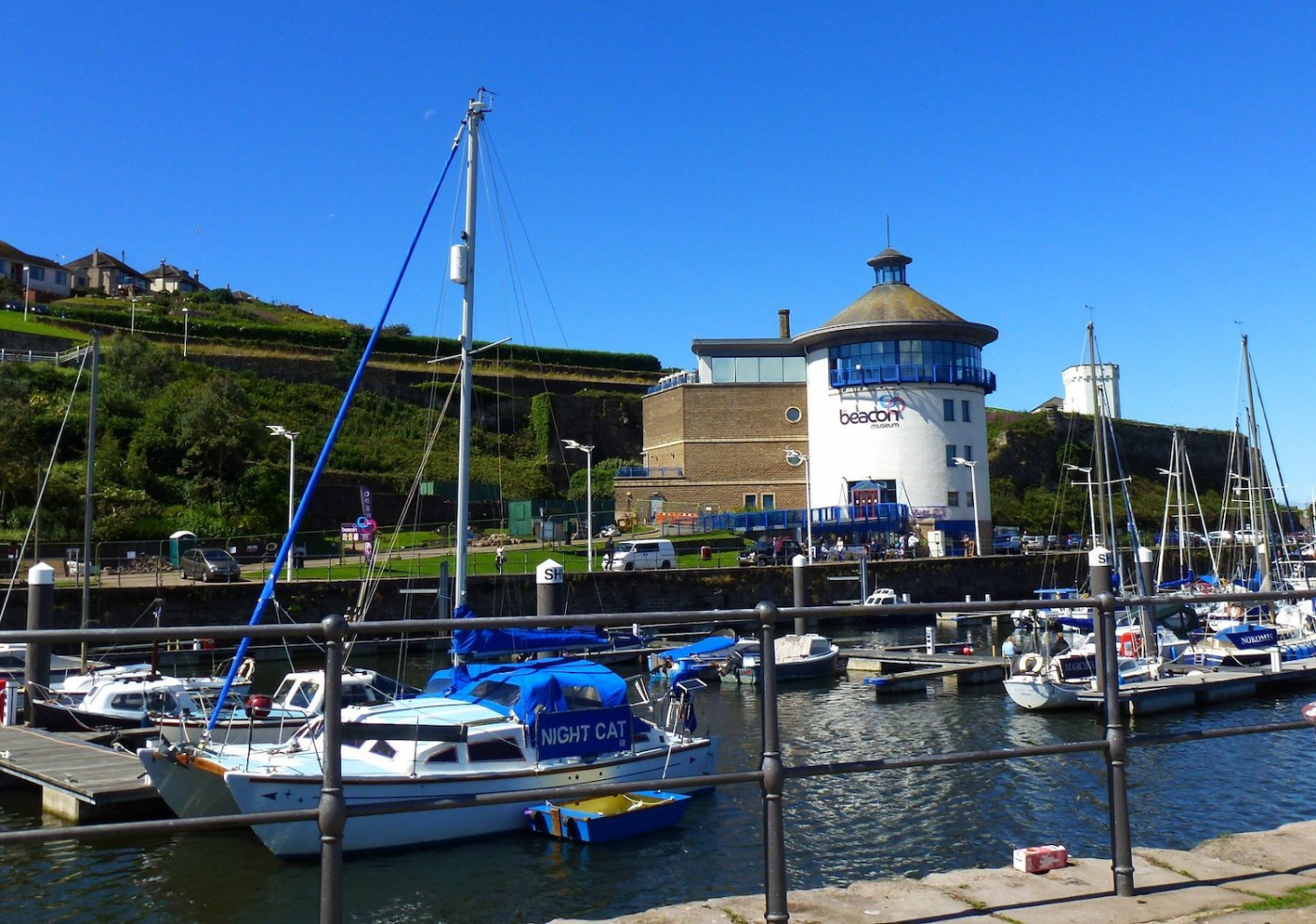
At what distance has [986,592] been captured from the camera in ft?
190

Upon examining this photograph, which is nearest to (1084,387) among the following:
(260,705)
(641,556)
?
(641,556)

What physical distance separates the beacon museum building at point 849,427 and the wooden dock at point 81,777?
4542cm

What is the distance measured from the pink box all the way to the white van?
43.2m

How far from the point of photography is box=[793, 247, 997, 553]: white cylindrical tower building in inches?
2544

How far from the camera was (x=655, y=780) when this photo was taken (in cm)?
441

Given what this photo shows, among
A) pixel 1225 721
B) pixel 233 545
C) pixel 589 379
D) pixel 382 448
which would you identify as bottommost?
pixel 1225 721

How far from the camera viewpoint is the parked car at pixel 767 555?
176 ft

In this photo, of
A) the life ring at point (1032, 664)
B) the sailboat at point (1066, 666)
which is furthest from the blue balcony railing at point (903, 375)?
the life ring at point (1032, 664)

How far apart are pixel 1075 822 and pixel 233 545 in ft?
128

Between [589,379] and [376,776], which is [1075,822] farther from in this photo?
[589,379]

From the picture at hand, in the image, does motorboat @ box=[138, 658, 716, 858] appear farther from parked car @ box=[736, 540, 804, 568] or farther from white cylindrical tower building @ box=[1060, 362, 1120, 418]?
white cylindrical tower building @ box=[1060, 362, 1120, 418]

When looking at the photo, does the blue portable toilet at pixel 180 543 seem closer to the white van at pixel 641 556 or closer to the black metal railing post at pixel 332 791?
the white van at pixel 641 556

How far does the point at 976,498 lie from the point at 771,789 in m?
Answer: 62.1

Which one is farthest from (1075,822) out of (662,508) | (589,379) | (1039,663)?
(589,379)
